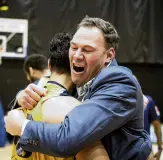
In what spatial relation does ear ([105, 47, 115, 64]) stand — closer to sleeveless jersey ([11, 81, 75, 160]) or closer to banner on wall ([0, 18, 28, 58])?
sleeveless jersey ([11, 81, 75, 160])

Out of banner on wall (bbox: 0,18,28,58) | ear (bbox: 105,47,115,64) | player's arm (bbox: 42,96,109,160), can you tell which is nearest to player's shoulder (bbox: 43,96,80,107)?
player's arm (bbox: 42,96,109,160)

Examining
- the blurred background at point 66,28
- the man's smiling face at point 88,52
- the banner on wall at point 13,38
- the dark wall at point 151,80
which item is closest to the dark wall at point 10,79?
the blurred background at point 66,28

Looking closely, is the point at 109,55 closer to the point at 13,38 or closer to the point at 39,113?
the point at 39,113

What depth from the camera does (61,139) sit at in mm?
1271

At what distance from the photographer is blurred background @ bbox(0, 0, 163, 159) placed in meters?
7.19

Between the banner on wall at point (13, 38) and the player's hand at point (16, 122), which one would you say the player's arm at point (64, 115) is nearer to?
the player's hand at point (16, 122)

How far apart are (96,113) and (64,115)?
6.6 inches

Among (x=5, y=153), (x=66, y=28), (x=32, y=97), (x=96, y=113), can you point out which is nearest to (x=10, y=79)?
(x=66, y=28)

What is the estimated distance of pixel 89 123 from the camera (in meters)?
A: 1.28

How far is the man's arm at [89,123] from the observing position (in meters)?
1.27

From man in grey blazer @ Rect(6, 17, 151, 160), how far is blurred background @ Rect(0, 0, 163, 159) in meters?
5.48

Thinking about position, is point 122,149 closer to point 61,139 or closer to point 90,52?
point 61,139

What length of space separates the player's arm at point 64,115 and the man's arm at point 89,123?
0.19ft

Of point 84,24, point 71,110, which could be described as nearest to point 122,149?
point 71,110
